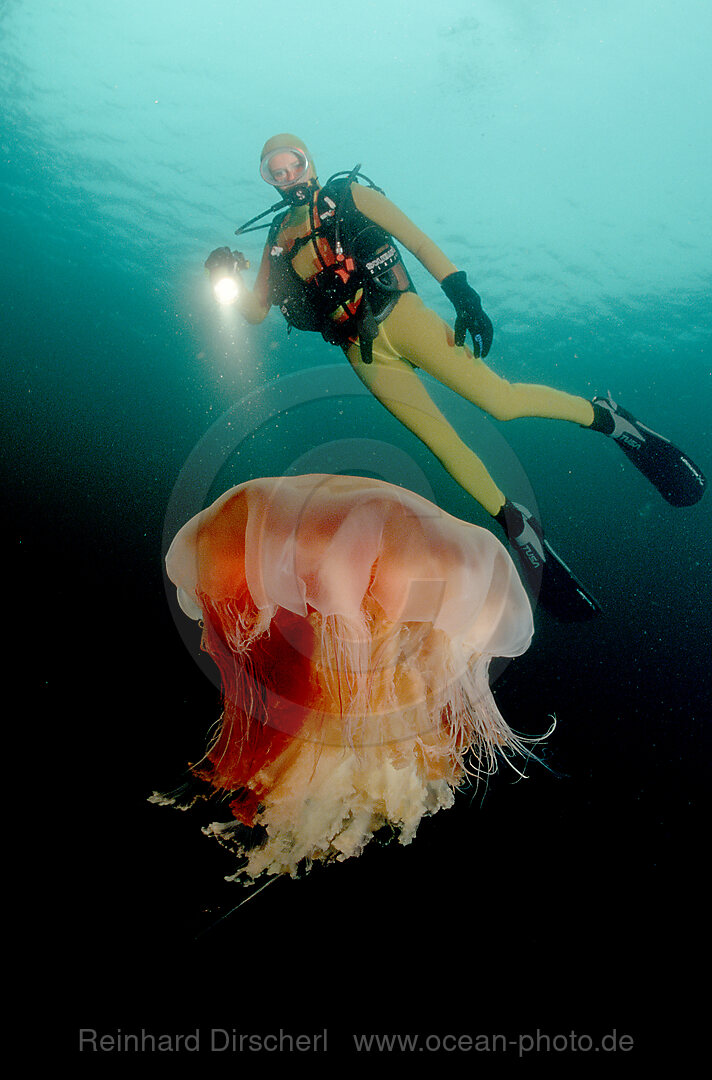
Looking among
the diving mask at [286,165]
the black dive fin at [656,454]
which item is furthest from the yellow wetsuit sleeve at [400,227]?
the black dive fin at [656,454]

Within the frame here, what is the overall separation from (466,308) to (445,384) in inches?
23.5

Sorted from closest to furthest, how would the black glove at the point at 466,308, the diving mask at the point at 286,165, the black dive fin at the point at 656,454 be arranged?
the black glove at the point at 466,308 < the diving mask at the point at 286,165 < the black dive fin at the point at 656,454

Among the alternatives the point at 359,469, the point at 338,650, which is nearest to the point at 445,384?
the point at 338,650

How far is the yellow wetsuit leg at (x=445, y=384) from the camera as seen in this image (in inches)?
129

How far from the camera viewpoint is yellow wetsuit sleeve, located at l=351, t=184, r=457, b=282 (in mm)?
3062

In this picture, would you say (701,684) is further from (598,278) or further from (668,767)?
(598,278)

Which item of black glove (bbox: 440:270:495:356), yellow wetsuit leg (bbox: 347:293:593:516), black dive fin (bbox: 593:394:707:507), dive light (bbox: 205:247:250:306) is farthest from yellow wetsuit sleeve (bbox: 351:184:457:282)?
black dive fin (bbox: 593:394:707:507)

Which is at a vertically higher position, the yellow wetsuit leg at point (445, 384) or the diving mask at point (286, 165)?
the diving mask at point (286, 165)

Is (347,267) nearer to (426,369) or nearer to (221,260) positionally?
(426,369)

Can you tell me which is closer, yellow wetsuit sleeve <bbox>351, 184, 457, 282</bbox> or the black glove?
the black glove

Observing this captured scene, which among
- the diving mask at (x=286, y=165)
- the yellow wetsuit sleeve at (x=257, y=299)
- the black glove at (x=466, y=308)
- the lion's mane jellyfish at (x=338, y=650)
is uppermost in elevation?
the diving mask at (x=286, y=165)

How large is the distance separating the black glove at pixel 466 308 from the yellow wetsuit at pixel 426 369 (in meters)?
0.12

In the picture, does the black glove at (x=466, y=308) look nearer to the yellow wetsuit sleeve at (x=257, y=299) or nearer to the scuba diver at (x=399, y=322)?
the scuba diver at (x=399, y=322)

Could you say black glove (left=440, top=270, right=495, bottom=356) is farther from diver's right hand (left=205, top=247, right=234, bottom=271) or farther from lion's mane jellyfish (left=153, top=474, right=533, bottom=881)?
lion's mane jellyfish (left=153, top=474, right=533, bottom=881)
